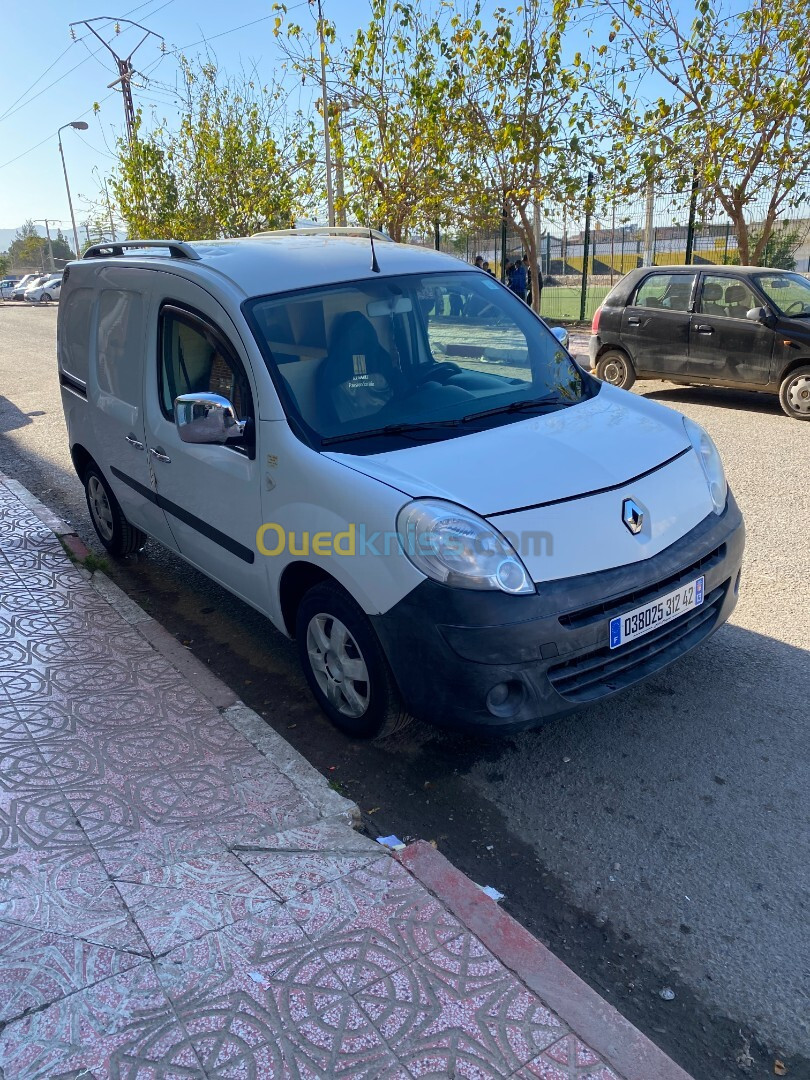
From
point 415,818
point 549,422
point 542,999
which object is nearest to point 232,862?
point 415,818

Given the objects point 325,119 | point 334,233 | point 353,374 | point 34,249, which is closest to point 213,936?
point 353,374

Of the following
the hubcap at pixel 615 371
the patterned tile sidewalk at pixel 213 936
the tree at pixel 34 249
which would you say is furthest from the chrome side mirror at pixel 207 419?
the tree at pixel 34 249

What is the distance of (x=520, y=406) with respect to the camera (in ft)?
12.4

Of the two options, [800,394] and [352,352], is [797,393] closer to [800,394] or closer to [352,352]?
[800,394]

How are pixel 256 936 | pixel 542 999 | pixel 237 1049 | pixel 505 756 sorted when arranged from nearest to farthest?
pixel 237 1049
pixel 542 999
pixel 256 936
pixel 505 756

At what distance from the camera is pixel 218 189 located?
21172mm

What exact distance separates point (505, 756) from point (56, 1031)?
1891mm

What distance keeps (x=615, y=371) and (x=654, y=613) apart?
8.26m

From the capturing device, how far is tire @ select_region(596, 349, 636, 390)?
10.5 meters

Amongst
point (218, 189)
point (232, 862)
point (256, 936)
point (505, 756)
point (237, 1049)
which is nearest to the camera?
point (237, 1049)

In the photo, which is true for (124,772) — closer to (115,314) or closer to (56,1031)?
(56,1031)

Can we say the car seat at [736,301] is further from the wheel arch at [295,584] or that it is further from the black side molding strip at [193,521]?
the wheel arch at [295,584]

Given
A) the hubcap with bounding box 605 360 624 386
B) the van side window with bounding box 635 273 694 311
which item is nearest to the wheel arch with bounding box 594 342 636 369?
the hubcap with bounding box 605 360 624 386

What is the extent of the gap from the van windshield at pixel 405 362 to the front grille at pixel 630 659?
106 centimetres
